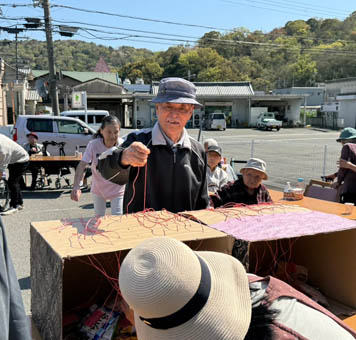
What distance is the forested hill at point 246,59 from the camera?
83.3m

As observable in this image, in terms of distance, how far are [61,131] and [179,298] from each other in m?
14.9

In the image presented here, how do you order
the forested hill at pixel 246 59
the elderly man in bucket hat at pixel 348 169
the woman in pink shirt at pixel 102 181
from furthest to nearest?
the forested hill at pixel 246 59, the elderly man in bucket hat at pixel 348 169, the woman in pink shirt at pixel 102 181

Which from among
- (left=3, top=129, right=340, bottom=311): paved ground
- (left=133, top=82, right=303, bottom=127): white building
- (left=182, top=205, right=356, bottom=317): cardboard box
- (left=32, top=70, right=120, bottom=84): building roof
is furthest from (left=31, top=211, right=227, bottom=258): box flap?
(left=32, top=70, right=120, bottom=84): building roof

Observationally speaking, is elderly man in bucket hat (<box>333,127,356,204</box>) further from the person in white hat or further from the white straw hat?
the white straw hat

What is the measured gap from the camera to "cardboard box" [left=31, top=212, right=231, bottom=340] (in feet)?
5.08

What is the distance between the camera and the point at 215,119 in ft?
130

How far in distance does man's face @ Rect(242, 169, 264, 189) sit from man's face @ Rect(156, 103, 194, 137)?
5.02 ft

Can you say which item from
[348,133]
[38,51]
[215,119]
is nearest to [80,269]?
[348,133]

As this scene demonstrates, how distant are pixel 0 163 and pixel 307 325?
5042 mm

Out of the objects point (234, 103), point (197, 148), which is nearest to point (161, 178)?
point (197, 148)

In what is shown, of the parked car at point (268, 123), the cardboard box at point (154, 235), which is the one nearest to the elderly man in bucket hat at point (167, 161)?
the cardboard box at point (154, 235)

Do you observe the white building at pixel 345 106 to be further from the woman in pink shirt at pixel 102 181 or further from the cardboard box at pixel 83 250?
the cardboard box at pixel 83 250

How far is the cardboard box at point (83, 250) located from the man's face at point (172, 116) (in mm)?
569

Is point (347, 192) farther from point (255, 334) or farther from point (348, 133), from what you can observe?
point (255, 334)
